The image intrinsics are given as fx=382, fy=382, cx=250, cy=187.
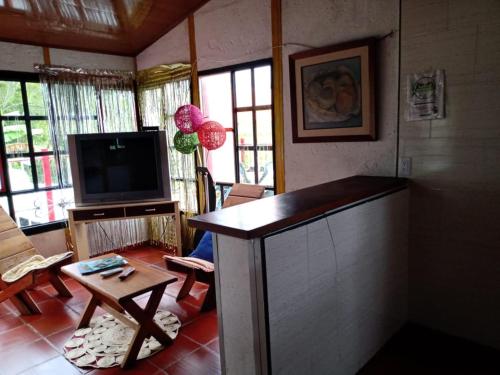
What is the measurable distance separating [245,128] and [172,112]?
1058mm

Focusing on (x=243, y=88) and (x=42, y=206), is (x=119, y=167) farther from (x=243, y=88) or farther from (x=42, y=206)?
(x=243, y=88)

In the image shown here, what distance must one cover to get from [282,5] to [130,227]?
10.5ft

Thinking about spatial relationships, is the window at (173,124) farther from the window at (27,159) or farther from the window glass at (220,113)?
the window at (27,159)

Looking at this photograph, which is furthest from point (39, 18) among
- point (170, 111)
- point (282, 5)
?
point (282, 5)

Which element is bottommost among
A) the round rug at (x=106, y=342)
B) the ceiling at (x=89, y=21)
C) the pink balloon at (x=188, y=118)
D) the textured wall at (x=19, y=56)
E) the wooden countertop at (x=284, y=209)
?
the round rug at (x=106, y=342)

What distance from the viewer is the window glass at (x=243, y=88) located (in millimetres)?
3697

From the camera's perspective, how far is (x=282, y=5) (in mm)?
3166

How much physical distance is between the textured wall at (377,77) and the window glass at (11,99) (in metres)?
2.83

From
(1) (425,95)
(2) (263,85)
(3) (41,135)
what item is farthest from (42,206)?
(1) (425,95)

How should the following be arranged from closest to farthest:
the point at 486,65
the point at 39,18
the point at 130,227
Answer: the point at 486,65, the point at 39,18, the point at 130,227

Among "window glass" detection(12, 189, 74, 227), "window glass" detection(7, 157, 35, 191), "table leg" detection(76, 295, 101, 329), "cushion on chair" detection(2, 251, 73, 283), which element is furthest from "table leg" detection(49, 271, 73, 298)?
"window glass" detection(7, 157, 35, 191)

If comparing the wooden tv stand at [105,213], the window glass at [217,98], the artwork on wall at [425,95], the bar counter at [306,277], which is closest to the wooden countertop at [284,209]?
the bar counter at [306,277]

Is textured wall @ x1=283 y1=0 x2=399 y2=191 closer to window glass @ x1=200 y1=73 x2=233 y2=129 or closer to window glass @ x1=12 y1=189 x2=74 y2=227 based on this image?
window glass @ x1=200 y1=73 x2=233 y2=129

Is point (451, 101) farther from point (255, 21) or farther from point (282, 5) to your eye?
point (255, 21)
